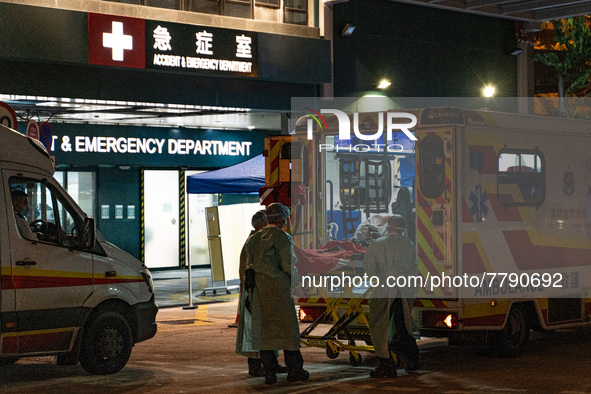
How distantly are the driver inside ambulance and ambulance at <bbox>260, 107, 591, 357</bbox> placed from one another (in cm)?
313

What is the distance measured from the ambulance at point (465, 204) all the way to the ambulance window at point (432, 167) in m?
0.01

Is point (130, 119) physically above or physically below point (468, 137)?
above

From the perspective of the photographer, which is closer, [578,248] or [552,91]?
[578,248]

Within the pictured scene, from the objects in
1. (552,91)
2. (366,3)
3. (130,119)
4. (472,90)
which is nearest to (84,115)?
(130,119)

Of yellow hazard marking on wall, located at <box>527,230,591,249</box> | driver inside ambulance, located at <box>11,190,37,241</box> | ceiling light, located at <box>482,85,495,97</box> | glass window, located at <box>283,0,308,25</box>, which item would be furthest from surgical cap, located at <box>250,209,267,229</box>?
ceiling light, located at <box>482,85,495,97</box>

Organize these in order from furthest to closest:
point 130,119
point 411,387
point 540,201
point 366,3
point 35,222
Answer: point 130,119
point 366,3
point 540,201
point 35,222
point 411,387

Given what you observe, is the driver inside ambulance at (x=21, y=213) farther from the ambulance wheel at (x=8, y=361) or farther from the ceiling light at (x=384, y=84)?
the ceiling light at (x=384, y=84)

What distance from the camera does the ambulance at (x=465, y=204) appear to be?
10.3 metres

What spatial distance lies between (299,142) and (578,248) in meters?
3.66

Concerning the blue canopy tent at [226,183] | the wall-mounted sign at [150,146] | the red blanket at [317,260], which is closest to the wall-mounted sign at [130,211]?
the wall-mounted sign at [150,146]

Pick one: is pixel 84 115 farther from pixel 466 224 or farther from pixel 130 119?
pixel 466 224

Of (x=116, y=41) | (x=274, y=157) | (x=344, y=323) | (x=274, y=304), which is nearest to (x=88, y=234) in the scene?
(x=274, y=304)

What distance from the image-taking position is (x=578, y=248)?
1195 centimetres

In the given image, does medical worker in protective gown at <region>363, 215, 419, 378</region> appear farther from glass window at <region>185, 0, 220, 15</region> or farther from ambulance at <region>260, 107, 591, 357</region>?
glass window at <region>185, 0, 220, 15</region>
